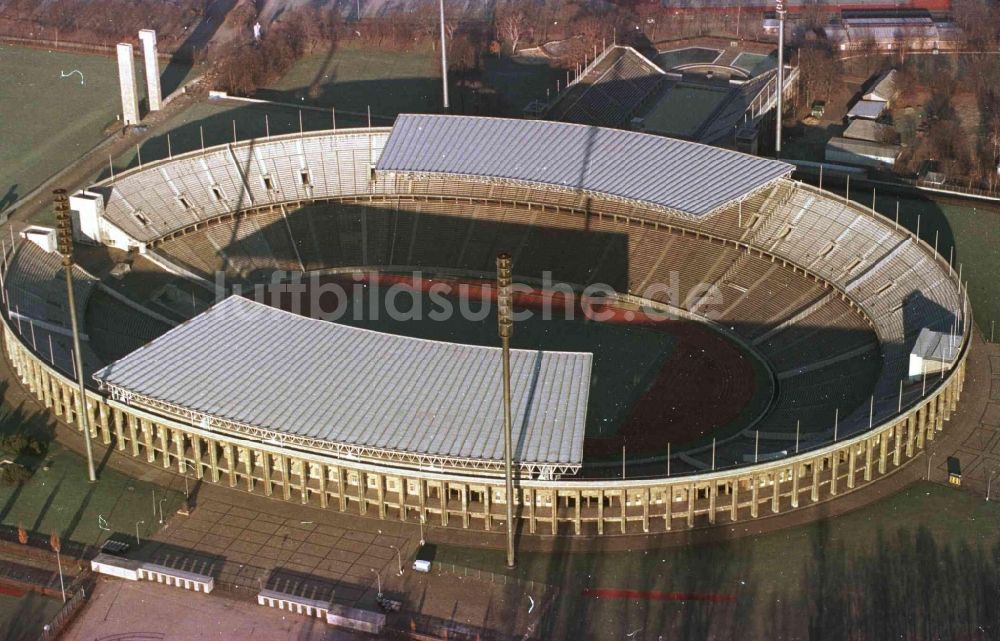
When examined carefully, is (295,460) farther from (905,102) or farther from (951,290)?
(905,102)

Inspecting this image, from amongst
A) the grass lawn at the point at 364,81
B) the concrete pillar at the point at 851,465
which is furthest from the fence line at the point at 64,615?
the grass lawn at the point at 364,81

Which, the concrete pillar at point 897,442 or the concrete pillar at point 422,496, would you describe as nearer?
the concrete pillar at point 422,496

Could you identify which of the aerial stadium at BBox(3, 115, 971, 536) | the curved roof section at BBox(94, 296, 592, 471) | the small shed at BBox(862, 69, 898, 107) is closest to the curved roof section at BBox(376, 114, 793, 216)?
the aerial stadium at BBox(3, 115, 971, 536)

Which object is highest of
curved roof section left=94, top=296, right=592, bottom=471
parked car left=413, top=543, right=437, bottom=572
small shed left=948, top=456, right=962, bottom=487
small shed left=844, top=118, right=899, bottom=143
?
small shed left=844, top=118, right=899, bottom=143

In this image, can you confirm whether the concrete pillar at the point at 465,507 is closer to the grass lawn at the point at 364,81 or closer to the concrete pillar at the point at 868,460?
the concrete pillar at the point at 868,460

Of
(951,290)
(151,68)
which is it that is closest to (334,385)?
(951,290)

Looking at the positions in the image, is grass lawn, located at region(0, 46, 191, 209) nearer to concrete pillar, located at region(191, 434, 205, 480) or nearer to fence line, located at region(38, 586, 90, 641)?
concrete pillar, located at region(191, 434, 205, 480)

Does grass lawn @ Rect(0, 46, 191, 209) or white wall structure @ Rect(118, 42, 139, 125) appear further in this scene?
white wall structure @ Rect(118, 42, 139, 125)
